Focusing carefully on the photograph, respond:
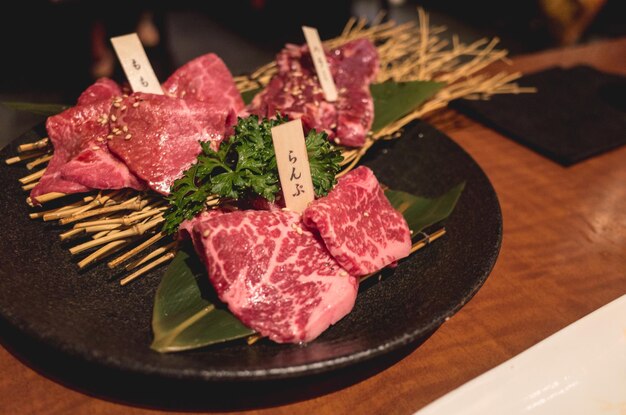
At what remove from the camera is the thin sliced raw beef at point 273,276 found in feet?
4.90

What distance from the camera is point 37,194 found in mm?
1863

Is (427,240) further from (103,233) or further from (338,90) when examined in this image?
(103,233)

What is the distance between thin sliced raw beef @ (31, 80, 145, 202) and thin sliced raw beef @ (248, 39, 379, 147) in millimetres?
725

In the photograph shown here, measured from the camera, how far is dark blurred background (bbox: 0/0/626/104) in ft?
16.4

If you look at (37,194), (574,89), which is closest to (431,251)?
(37,194)

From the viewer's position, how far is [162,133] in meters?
1.92

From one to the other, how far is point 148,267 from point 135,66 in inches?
39.5

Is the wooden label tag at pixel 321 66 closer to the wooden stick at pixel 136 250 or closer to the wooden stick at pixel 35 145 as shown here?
the wooden stick at pixel 136 250

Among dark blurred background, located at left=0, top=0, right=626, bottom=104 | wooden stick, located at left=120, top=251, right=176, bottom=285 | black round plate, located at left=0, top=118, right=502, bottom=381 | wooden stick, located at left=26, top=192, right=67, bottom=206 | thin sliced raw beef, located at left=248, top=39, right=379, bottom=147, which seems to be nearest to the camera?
black round plate, located at left=0, top=118, right=502, bottom=381

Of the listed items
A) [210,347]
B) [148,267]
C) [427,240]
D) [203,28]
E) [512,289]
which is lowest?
[512,289]

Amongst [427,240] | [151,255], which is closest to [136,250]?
[151,255]

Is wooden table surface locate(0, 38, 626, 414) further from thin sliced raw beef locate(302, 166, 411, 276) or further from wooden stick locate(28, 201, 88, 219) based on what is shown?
wooden stick locate(28, 201, 88, 219)

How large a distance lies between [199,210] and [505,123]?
217cm

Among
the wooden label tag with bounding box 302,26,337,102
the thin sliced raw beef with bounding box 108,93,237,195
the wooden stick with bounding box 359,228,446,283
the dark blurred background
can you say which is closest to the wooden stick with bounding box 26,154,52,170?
the thin sliced raw beef with bounding box 108,93,237,195
